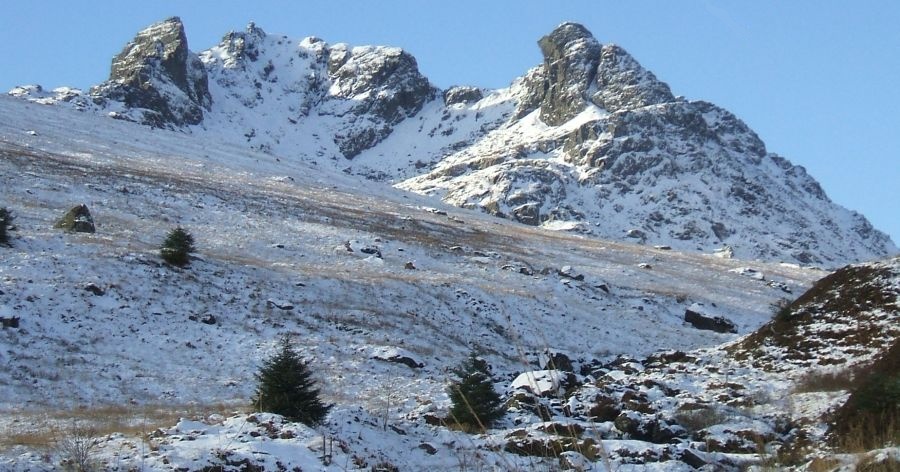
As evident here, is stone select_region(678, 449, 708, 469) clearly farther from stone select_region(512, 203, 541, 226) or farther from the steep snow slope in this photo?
stone select_region(512, 203, 541, 226)

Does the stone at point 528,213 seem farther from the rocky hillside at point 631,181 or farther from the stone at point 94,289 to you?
the stone at point 94,289

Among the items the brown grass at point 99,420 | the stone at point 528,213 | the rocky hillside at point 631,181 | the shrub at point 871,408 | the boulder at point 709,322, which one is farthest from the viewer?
the rocky hillside at point 631,181

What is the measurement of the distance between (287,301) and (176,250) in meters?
4.77

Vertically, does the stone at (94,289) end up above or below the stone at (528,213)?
below

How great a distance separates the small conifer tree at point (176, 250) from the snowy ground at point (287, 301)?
53 centimetres

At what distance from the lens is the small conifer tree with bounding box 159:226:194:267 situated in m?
29.8

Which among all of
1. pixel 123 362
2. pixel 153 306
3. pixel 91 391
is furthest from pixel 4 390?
pixel 153 306

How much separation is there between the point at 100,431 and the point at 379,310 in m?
17.7

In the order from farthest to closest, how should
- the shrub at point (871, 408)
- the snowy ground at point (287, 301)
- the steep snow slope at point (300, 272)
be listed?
1. the steep snow slope at point (300, 272)
2. the snowy ground at point (287, 301)
3. the shrub at point (871, 408)

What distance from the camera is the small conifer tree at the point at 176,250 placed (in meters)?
29.8

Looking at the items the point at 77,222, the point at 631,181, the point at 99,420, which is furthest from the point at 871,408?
the point at 631,181

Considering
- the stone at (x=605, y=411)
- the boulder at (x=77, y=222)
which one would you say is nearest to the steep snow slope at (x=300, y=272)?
the boulder at (x=77, y=222)

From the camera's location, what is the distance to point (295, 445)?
40.0 feet

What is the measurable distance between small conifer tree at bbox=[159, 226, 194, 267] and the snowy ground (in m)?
0.53
